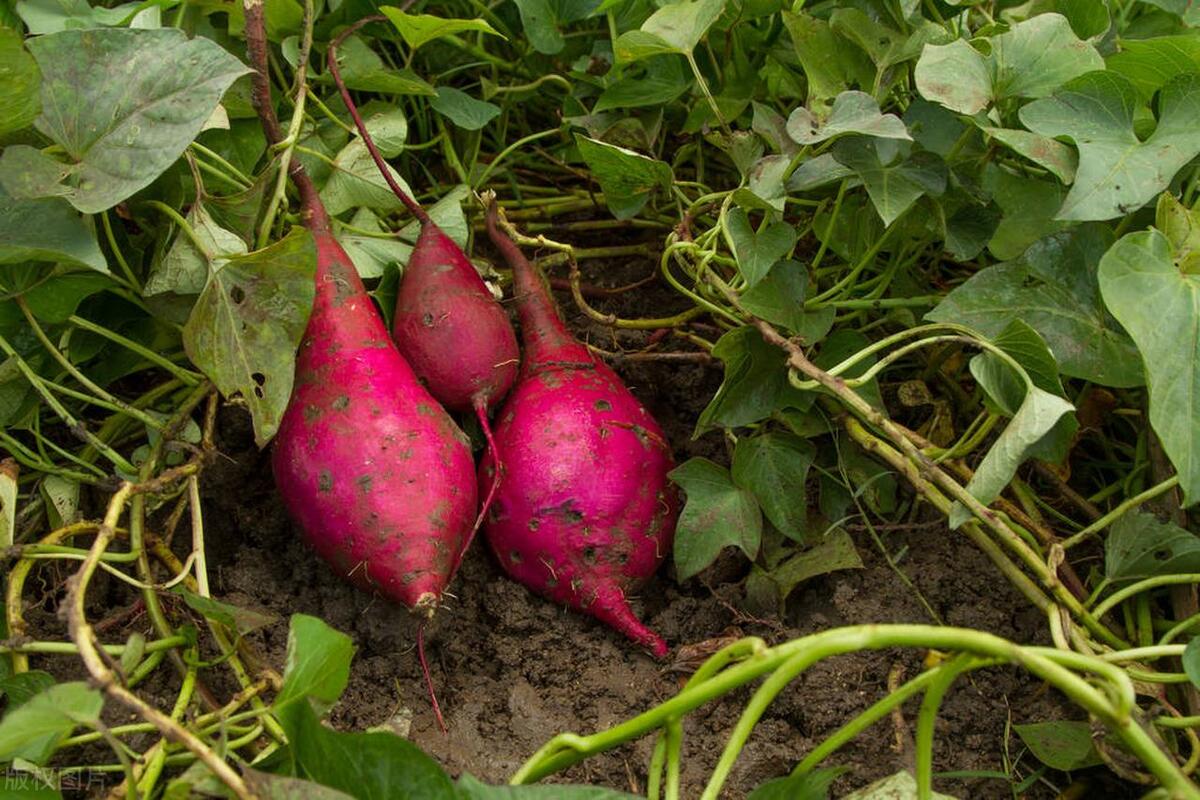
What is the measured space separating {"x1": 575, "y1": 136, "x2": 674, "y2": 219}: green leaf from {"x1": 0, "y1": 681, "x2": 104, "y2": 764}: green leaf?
2.28 feet

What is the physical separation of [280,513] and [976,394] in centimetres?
74

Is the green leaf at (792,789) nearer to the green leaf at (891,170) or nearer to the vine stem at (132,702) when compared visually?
the vine stem at (132,702)

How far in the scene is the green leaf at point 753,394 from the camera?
1.09 metres

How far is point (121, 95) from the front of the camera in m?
0.97

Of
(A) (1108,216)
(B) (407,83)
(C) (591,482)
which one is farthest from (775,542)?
(B) (407,83)

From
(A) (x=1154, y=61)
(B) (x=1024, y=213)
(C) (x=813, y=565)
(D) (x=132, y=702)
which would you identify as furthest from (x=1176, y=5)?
(D) (x=132, y=702)

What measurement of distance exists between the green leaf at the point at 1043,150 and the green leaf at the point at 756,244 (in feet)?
0.64

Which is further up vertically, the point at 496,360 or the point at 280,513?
the point at 496,360

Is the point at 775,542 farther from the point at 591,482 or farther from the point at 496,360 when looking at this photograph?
the point at 496,360

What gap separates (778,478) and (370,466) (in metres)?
0.39

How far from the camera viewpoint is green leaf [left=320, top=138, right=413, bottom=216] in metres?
1.25

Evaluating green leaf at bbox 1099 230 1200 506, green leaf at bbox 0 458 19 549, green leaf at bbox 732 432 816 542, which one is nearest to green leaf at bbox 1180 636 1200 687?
green leaf at bbox 1099 230 1200 506

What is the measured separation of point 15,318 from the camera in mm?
1103

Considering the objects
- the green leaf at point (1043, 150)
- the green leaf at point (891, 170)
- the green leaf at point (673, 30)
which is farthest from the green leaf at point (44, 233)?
the green leaf at point (1043, 150)
